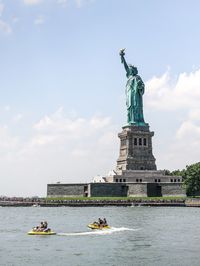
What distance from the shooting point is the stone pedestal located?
157250 mm

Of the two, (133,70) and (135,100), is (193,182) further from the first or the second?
(133,70)

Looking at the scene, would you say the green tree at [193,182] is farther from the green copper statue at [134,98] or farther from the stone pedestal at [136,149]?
the green copper statue at [134,98]

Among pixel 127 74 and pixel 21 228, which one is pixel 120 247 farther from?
pixel 127 74

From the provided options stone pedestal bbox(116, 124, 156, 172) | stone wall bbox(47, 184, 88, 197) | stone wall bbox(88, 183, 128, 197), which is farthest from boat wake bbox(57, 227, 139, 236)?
stone pedestal bbox(116, 124, 156, 172)

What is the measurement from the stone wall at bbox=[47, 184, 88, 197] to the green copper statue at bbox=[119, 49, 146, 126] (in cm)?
2429

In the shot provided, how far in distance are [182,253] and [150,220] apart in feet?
120

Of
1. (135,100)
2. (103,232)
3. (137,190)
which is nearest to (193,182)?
(137,190)

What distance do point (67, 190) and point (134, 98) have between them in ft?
108

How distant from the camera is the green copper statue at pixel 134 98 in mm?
162375

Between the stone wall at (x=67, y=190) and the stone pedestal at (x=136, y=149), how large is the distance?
1351cm

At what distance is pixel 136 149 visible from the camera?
522 ft

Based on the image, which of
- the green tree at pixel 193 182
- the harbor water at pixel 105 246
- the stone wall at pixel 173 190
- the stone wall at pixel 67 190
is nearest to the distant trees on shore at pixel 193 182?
the green tree at pixel 193 182

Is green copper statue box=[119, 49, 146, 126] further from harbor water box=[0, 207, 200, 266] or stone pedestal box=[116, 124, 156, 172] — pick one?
harbor water box=[0, 207, 200, 266]

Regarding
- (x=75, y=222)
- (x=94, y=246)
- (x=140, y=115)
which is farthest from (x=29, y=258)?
(x=140, y=115)
